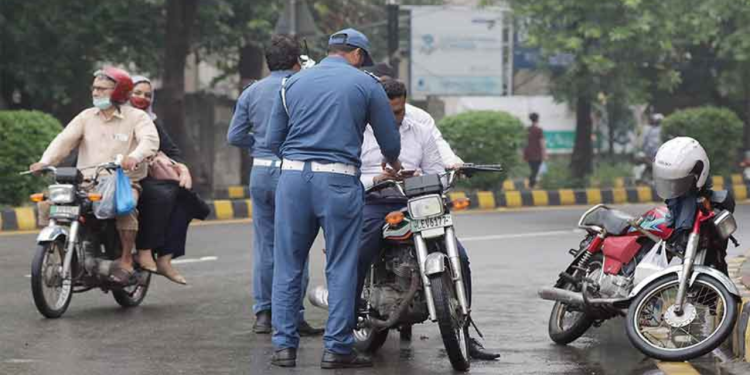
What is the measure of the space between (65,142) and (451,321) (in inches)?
146

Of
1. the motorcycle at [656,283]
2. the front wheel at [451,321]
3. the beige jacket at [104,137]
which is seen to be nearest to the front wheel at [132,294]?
the beige jacket at [104,137]

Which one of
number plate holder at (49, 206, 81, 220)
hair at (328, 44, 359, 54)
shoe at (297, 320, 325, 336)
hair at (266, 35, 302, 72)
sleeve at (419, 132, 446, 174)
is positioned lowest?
shoe at (297, 320, 325, 336)

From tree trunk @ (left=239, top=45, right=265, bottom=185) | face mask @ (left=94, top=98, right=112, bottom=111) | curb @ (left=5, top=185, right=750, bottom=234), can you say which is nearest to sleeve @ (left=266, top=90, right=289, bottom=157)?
face mask @ (left=94, top=98, right=112, bottom=111)

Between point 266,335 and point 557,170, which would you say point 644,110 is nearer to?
point 557,170

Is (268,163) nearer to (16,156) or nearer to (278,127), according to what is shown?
(278,127)

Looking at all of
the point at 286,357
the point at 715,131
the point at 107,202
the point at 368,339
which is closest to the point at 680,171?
the point at 368,339

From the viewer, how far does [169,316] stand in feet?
33.3

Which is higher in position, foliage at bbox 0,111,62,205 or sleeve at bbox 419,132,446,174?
sleeve at bbox 419,132,446,174

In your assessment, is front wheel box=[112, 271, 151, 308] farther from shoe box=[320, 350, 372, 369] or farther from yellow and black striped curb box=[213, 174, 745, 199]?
yellow and black striped curb box=[213, 174, 745, 199]

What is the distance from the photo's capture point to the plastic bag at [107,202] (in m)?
10.0

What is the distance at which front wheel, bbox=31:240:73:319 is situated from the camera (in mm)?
9594

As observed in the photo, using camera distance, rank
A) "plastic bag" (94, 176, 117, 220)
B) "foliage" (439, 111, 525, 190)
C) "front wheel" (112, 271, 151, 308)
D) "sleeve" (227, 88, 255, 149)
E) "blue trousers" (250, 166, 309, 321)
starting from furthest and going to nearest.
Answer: "foliage" (439, 111, 525, 190)
"front wheel" (112, 271, 151, 308)
"plastic bag" (94, 176, 117, 220)
"sleeve" (227, 88, 255, 149)
"blue trousers" (250, 166, 309, 321)

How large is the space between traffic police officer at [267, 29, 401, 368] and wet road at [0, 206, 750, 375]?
24 cm

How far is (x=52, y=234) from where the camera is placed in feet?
32.1
